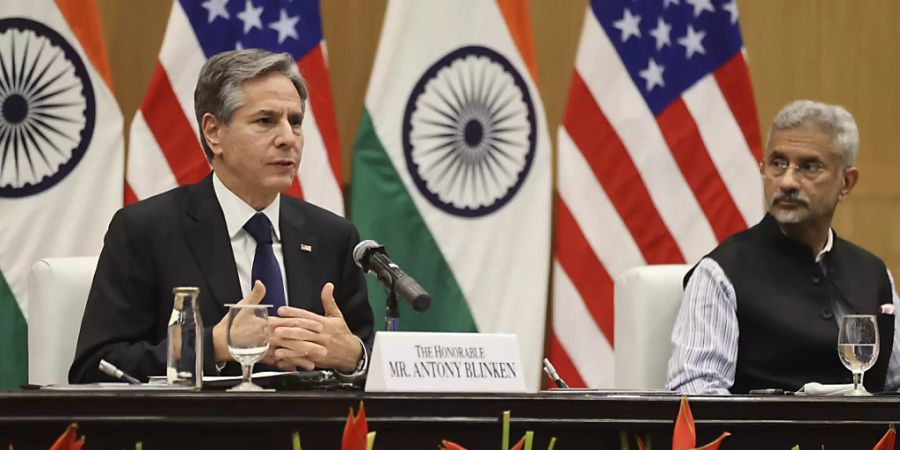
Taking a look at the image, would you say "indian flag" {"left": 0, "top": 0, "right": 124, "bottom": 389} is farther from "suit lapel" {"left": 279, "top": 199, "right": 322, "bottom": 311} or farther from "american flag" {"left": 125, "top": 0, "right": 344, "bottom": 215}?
"suit lapel" {"left": 279, "top": 199, "right": 322, "bottom": 311}

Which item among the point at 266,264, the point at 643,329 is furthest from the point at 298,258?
the point at 643,329

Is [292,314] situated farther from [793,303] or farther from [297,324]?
[793,303]

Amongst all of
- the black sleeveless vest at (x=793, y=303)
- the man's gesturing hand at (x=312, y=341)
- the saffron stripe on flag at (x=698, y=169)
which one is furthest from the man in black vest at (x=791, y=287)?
the man's gesturing hand at (x=312, y=341)

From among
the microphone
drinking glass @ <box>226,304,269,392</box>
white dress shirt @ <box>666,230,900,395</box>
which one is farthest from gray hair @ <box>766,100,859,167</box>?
drinking glass @ <box>226,304,269,392</box>

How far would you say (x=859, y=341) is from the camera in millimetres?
2850

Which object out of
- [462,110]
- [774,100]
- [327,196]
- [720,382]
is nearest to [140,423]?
[720,382]

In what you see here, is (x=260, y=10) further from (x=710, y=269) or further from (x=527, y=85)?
(x=710, y=269)

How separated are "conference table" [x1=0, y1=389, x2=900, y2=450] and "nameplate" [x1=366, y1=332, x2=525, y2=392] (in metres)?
0.10

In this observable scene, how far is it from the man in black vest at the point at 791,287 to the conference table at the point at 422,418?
3.84 ft

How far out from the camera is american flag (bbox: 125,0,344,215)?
164 inches

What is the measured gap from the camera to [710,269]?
3645 mm

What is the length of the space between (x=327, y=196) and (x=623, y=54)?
1194 millimetres

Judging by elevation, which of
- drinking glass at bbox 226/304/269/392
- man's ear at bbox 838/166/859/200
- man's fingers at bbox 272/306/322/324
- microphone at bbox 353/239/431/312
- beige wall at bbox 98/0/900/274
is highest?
beige wall at bbox 98/0/900/274

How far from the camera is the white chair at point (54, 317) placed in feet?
10.3
